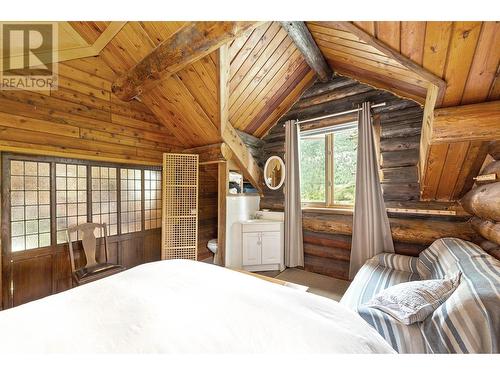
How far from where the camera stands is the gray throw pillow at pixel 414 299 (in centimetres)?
116

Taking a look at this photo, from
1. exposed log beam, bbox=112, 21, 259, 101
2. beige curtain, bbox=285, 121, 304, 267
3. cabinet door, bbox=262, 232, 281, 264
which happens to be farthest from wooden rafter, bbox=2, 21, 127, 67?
cabinet door, bbox=262, 232, 281, 264

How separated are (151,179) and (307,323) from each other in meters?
3.42

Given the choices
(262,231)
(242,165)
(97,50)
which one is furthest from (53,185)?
(262,231)

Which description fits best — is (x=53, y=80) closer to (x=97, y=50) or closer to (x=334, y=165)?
(x=97, y=50)

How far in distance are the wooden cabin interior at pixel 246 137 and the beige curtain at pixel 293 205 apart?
2.6 inches

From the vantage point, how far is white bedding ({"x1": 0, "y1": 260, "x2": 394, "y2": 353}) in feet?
2.36

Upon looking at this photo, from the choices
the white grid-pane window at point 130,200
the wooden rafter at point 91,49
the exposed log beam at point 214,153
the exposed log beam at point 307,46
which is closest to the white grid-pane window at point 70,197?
the white grid-pane window at point 130,200

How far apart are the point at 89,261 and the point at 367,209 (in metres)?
3.58

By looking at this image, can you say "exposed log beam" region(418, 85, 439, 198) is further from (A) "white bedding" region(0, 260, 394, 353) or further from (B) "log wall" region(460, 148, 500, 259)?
(A) "white bedding" region(0, 260, 394, 353)

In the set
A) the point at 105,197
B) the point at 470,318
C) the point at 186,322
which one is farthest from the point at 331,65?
the point at 105,197

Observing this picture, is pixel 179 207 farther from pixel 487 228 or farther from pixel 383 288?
pixel 487 228

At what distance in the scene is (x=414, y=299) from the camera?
1242mm

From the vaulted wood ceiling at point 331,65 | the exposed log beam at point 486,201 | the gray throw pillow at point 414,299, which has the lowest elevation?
the gray throw pillow at point 414,299

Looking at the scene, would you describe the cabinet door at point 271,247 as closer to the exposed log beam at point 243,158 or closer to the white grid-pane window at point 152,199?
the exposed log beam at point 243,158
